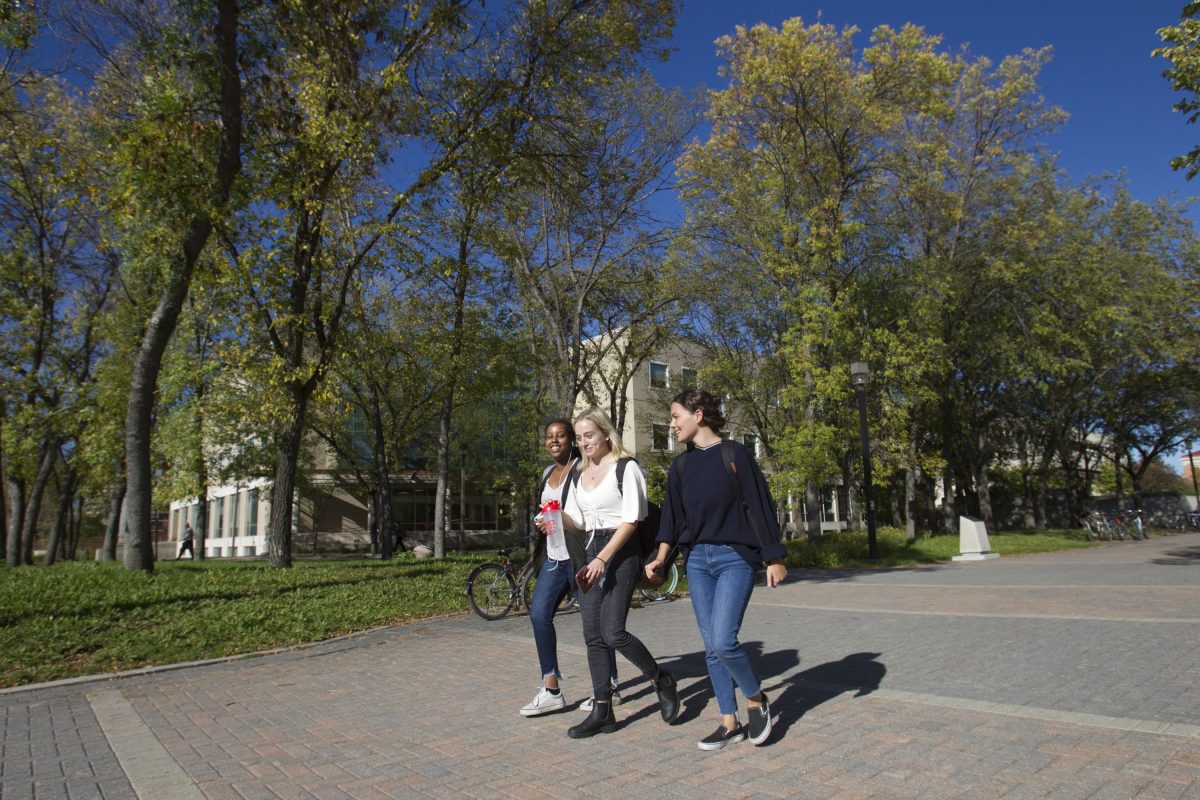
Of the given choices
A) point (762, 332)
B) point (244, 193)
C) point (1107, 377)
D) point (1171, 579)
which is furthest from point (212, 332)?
point (1107, 377)

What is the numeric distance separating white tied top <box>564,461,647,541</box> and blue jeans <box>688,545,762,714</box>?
0.41 metres

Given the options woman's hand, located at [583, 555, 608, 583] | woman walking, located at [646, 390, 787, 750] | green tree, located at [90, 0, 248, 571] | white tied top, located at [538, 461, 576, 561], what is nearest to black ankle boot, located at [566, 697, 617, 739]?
woman walking, located at [646, 390, 787, 750]

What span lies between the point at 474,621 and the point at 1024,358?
2482cm

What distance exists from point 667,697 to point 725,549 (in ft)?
3.76

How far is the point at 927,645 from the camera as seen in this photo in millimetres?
6410

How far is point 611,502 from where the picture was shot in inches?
168

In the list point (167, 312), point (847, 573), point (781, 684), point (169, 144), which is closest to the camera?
point (781, 684)

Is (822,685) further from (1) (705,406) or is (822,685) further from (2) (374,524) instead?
(2) (374,524)

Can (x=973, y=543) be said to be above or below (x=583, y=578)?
below

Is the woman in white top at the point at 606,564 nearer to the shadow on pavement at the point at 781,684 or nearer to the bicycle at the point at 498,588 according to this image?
the shadow on pavement at the point at 781,684

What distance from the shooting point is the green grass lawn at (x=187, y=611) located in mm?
6949

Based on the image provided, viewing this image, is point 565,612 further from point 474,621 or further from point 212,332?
point 212,332

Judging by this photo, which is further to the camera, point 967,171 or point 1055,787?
point 967,171

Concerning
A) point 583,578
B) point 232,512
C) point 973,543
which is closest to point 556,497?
point 583,578
